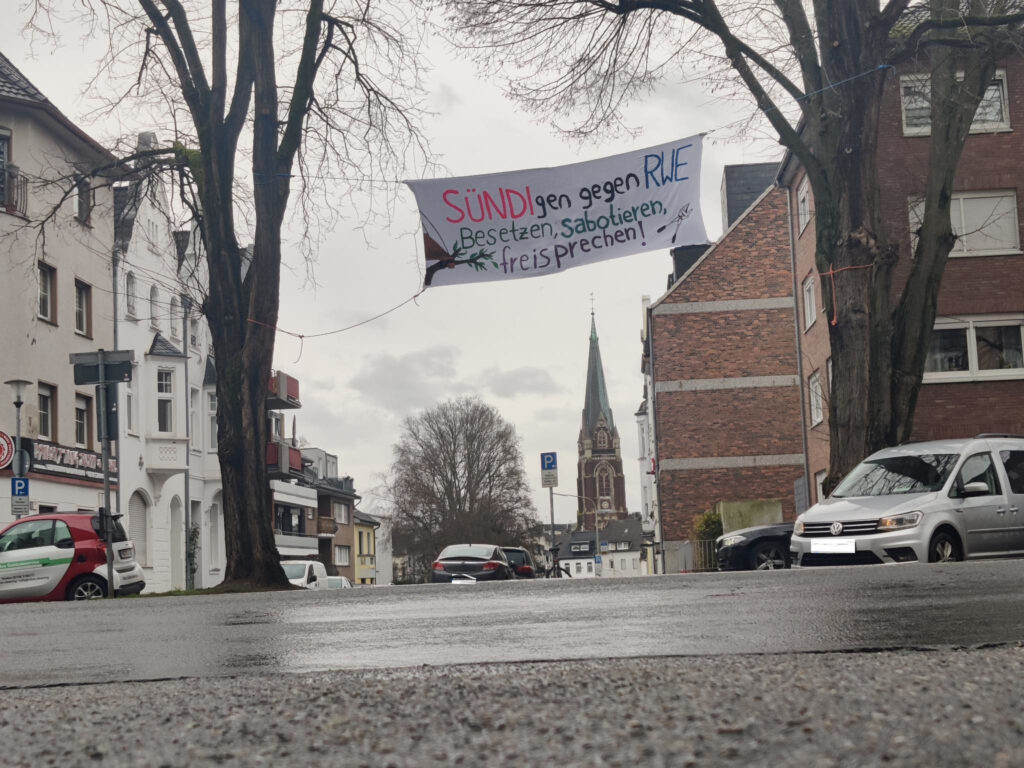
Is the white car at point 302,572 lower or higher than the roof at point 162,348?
lower

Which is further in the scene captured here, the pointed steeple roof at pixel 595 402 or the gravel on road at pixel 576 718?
the pointed steeple roof at pixel 595 402

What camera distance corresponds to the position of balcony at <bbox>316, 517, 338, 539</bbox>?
80.3 metres

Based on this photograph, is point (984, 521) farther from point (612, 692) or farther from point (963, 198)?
point (963, 198)

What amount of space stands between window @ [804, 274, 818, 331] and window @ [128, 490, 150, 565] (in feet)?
68.7

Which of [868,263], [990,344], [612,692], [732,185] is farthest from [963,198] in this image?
[612,692]

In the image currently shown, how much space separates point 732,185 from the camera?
5450 cm

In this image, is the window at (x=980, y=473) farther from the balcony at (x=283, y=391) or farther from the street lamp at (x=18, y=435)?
the balcony at (x=283, y=391)

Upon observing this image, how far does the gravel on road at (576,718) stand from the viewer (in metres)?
3.58

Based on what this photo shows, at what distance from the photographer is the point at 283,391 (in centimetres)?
5631

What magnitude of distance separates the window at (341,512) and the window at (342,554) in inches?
66.2

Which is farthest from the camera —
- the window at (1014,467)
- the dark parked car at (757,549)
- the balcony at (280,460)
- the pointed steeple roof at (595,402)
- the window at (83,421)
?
the pointed steeple roof at (595,402)

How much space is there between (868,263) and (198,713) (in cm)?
1409

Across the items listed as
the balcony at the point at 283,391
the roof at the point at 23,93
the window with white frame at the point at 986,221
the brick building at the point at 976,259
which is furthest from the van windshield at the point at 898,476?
the balcony at the point at 283,391

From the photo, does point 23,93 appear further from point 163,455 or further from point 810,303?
point 810,303
